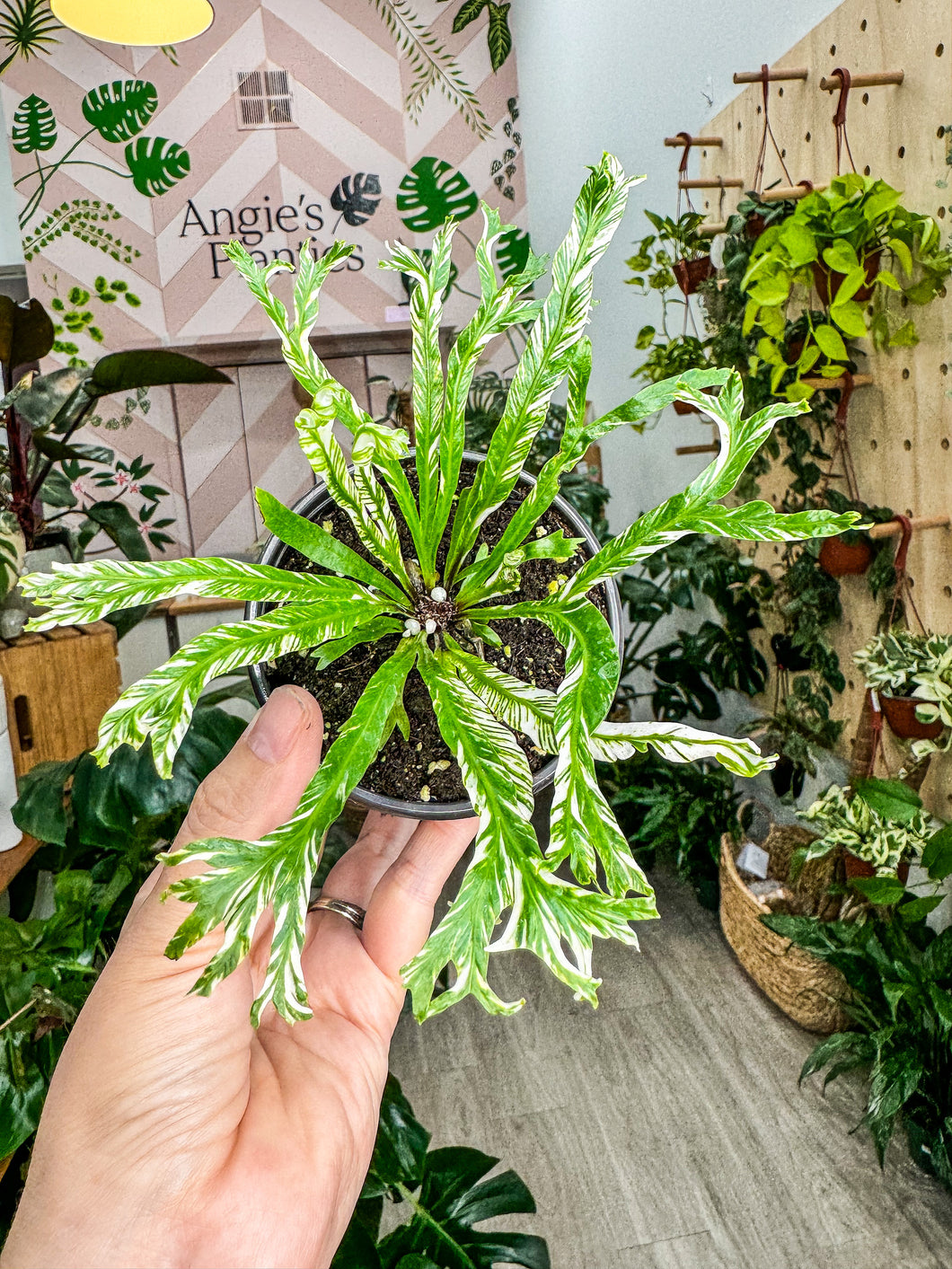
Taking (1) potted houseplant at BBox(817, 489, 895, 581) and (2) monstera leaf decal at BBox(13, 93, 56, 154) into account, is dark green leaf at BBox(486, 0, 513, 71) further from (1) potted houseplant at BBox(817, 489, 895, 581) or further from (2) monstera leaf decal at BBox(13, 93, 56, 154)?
(1) potted houseplant at BBox(817, 489, 895, 581)

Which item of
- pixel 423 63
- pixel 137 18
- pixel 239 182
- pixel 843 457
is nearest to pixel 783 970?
pixel 843 457

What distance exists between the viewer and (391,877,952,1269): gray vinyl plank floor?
1613 mm

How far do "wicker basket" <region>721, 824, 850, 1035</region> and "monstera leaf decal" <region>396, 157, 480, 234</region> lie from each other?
11.6 feet

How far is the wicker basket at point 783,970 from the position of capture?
6.58ft

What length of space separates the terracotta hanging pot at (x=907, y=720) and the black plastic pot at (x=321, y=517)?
1.19 meters

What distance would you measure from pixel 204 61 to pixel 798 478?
12.7ft

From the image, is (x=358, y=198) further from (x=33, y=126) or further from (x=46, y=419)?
(x=46, y=419)

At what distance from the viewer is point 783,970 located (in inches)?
81.7

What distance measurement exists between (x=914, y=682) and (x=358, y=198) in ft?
12.6

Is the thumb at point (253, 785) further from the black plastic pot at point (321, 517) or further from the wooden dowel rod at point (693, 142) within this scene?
the wooden dowel rod at point (693, 142)

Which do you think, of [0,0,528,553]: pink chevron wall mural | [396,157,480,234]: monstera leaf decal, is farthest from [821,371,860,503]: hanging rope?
[396,157,480,234]: monstera leaf decal

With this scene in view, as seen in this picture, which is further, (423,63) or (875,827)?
(423,63)

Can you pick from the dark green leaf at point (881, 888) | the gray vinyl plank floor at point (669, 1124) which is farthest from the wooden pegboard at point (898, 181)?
the gray vinyl plank floor at point (669, 1124)

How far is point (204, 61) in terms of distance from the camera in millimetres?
4258
